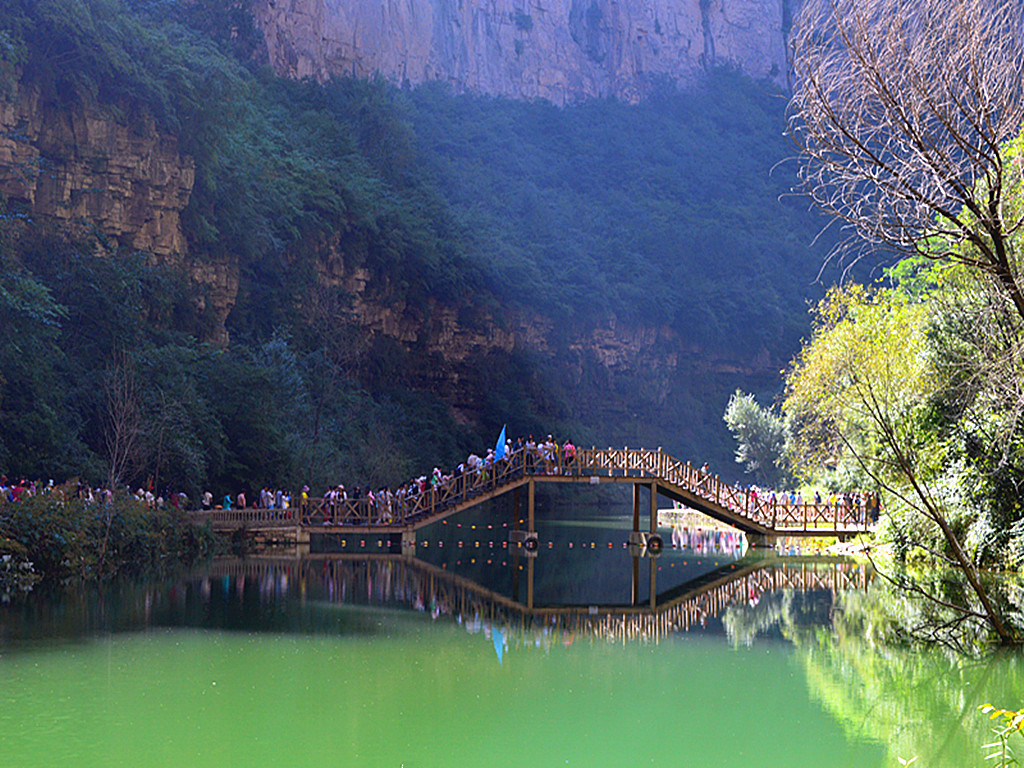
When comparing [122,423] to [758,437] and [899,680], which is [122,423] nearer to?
[899,680]

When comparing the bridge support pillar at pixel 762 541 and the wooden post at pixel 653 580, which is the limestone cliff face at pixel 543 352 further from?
the wooden post at pixel 653 580

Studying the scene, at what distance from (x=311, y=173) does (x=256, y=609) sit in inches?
1629

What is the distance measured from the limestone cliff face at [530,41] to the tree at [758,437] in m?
30.8

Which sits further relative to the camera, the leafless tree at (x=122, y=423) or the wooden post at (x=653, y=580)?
the leafless tree at (x=122, y=423)

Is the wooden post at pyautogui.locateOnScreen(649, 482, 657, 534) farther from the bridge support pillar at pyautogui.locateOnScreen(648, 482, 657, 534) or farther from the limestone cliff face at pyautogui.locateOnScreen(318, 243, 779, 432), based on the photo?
the limestone cliff face at pyautogui.locateOnScreen(318, 243, 779, 432)

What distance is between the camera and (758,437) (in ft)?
206

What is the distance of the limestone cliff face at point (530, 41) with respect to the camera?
225 ft

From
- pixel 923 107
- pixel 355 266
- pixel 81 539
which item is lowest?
pixel 81 539

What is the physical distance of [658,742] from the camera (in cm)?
923

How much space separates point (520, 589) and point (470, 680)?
31.4ft

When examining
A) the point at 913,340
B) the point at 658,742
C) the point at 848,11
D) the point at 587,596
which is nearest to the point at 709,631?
the point at 587,596

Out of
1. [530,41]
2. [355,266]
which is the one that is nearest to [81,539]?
[355,266]

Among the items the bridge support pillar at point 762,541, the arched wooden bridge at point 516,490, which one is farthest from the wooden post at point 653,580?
the bridge support pillar at point 762,541

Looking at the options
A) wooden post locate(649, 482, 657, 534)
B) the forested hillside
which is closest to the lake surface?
wooden post locate(649, 482, 657, 534)
